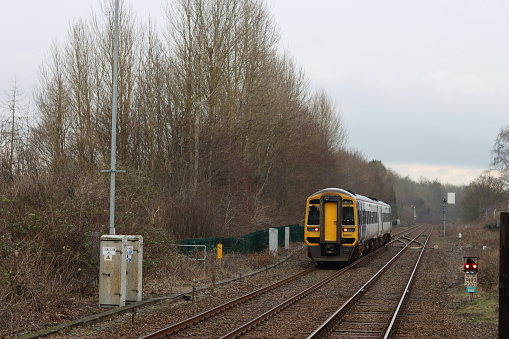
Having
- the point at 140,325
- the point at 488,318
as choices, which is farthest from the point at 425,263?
the point at 140,325

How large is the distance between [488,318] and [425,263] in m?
15.2

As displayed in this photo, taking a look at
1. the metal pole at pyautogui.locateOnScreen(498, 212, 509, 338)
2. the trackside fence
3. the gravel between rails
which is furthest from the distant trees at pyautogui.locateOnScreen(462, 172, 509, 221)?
the metal pole at pyautogui.locateOnScreen(498, 212, 509, 338)

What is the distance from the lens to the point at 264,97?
37.6 metres

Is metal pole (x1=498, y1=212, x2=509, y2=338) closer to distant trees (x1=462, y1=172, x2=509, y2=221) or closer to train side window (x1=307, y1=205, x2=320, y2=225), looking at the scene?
train side window (x1=307, y1=205, x2=320, y2=225)

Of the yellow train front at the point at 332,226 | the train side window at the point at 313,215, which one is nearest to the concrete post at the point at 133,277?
the yellow train front at the point at 332,226

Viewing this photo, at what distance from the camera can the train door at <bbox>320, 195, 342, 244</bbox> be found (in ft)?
82.2

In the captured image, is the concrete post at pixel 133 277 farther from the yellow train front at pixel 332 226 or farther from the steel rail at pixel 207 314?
the yellow train front at pixel 332 226

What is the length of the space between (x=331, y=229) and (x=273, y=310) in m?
12.1

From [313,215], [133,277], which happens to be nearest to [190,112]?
[313,215]

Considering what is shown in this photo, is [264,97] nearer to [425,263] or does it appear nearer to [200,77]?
[200,77]

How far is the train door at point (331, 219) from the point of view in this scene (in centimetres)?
2506

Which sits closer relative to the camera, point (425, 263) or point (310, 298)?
point (310, 298)

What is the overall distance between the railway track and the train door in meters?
3.55

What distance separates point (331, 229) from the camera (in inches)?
990
